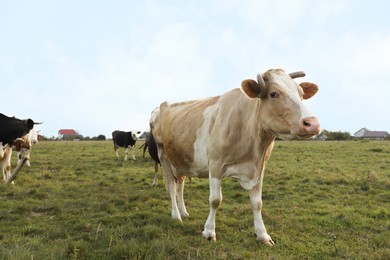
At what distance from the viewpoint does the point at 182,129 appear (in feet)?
20.4

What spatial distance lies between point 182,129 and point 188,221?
1698mm

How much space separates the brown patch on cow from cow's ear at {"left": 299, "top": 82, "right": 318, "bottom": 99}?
60.5 inches

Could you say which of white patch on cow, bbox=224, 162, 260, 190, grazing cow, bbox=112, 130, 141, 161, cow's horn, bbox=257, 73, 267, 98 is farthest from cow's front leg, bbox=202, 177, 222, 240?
grazing cow, bbox=112, 130, 141, 161

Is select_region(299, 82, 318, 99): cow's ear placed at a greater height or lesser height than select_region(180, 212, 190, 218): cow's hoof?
greater

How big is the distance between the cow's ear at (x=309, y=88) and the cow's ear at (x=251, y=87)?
860 mm

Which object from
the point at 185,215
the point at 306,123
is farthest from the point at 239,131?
the point at 185,215

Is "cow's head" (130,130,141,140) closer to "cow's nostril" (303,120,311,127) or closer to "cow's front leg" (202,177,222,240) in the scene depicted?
"cow's front leg" (202,177,222,240)

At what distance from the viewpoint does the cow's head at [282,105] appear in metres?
4.08

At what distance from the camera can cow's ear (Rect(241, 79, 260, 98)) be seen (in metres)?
4.57

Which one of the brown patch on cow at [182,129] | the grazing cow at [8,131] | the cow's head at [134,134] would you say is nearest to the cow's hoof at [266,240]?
the brown patch on cow at [182,129]

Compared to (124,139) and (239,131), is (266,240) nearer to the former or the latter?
(239,131)

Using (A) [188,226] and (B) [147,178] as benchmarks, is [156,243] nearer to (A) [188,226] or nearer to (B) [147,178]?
(A) [188,226]

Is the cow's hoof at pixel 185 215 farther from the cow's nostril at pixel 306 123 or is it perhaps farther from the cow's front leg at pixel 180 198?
the cow's nostril at pixel 306 123

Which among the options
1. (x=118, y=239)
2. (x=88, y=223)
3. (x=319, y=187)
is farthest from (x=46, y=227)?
(x=319, y=187)
